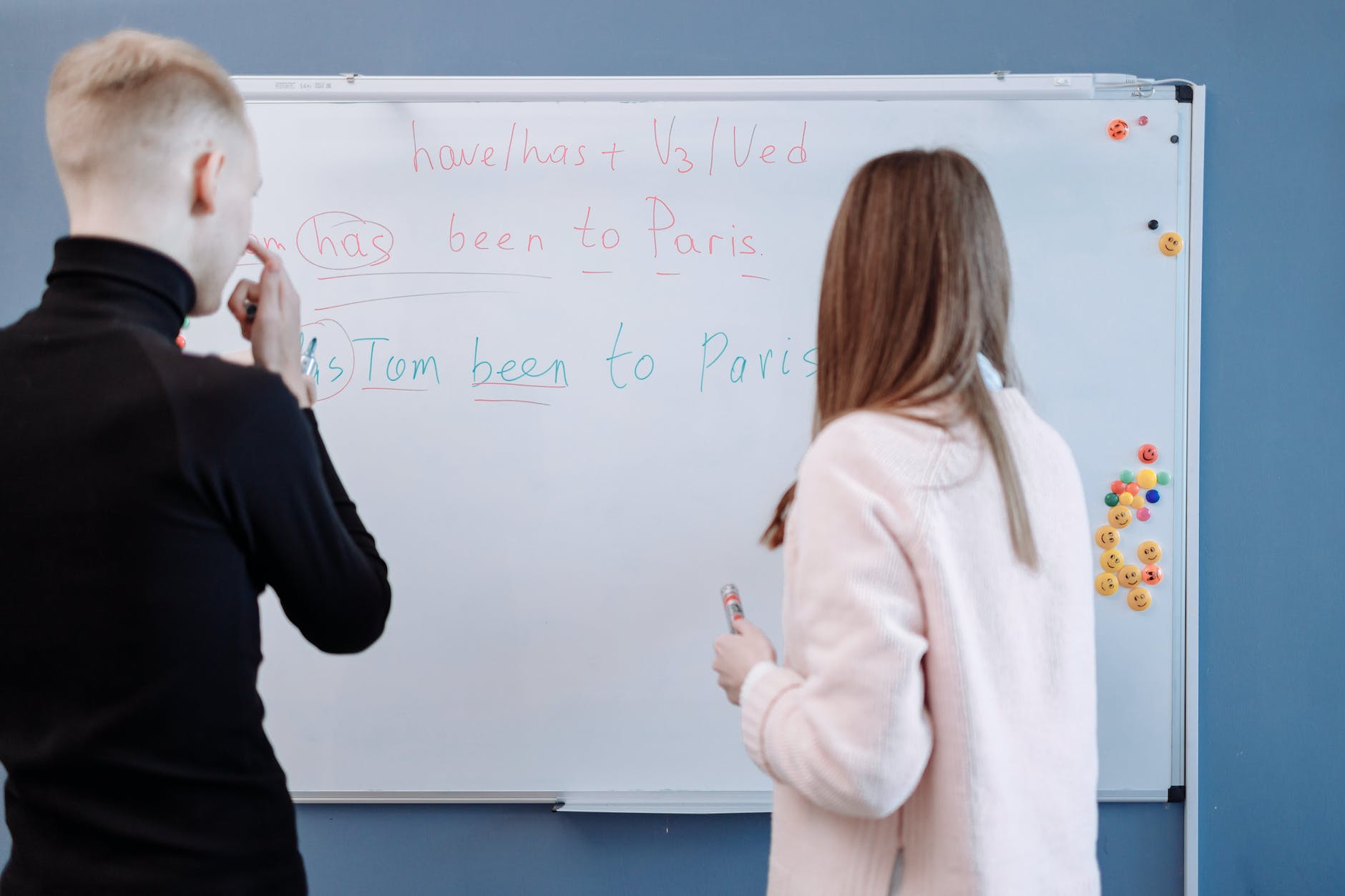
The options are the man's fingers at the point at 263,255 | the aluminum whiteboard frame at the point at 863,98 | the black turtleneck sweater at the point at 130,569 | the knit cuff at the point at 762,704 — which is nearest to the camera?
the black turtleneck sweater at the point at 130,569

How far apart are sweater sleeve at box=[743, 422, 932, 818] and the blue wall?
0.89 metres

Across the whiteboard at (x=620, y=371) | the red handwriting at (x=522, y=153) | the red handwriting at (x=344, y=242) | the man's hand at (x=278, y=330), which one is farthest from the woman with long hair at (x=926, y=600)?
the red handwriting at (x=344, y=242)

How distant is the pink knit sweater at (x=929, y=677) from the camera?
737 millimetres

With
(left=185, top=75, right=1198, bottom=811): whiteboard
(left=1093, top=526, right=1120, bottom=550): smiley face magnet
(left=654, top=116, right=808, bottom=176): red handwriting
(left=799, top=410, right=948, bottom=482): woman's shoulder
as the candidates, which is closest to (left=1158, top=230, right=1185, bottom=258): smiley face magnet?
Answer: (left=185, top=75, right=1198, bottom=811): whiteboard

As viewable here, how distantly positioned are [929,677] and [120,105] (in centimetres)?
81

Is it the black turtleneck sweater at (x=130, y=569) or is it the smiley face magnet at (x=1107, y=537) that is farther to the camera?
the smiley face magnet at (x=1107, y=537)

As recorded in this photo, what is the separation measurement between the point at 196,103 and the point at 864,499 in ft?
2.11

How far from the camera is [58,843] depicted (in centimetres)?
69

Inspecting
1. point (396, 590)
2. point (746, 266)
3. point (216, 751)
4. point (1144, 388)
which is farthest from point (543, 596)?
point (1144, 388)

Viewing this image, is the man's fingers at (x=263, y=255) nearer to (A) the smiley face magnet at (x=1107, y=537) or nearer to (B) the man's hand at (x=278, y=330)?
(B) the man's hand at (x=278, y=330)

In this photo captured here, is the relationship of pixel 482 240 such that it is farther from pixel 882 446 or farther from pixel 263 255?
pixel 882 446

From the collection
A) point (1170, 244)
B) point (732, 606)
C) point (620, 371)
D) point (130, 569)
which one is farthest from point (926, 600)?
point (1170, 244)

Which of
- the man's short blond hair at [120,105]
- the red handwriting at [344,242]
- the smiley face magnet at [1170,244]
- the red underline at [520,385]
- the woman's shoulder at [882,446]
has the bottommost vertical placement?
the woman's shoulder at [882,446]

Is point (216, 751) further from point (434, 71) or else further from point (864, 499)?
point (434, 71)
